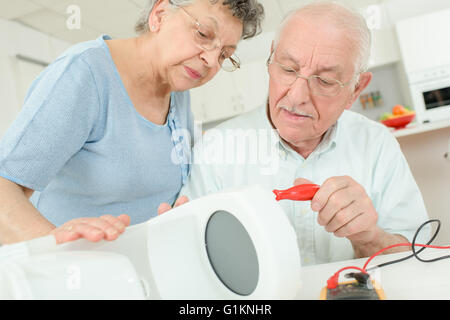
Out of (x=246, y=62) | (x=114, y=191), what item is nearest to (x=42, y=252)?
(x=114, y=191)

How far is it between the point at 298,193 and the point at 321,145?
50 cm

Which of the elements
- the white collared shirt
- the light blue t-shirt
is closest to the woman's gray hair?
the light blue t-shirt

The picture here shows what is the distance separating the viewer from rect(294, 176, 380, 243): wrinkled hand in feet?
2.27

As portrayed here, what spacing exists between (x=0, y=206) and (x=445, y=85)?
175 inches

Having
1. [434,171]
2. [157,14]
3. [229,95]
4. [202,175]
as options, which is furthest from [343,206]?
[229,95]

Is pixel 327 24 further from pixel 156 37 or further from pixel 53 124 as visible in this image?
pixel 53 124

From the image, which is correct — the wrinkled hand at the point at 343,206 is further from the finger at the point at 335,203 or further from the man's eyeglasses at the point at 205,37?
the man's eyeglasses at the point at 205,37

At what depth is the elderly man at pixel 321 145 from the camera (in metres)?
0.97

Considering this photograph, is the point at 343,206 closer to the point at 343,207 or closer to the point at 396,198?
the point at 343,207

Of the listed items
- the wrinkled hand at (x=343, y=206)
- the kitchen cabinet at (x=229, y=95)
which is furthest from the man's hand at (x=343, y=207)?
the kitchen cabinet at (x=229, y=95)

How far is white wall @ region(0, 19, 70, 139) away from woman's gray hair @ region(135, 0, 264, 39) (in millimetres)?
2705

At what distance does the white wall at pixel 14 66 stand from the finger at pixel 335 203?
3.31 m

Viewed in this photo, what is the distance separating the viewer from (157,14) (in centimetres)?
104

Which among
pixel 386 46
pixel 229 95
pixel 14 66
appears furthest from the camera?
pixel 229 95
